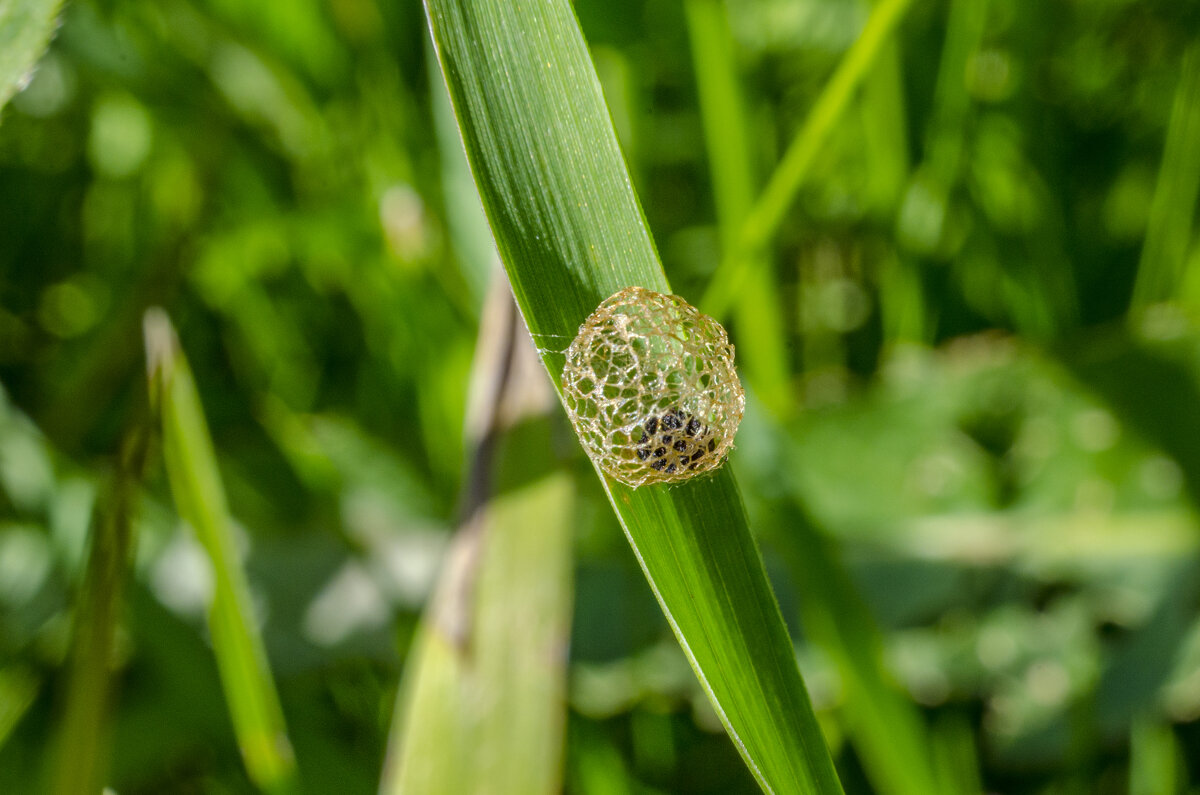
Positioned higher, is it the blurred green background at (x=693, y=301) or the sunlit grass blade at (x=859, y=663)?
the blurred green background at (x=693, y=301)

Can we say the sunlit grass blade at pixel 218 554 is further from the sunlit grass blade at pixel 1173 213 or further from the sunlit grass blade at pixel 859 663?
the sunlit grass blade at pixel 1173 213

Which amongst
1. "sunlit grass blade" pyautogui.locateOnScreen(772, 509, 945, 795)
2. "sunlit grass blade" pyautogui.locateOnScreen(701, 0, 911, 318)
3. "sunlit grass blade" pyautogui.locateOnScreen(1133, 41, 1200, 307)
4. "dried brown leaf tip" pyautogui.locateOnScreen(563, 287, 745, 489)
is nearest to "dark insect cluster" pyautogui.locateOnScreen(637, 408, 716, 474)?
"dried brown leaf tip" pyautogui.locateOnScreen(563, 287, 745, 489)

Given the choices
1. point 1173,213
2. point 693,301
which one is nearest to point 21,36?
point 693,301

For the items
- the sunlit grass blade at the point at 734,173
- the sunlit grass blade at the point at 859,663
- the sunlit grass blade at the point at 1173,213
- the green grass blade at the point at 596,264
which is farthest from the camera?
the sunlit grass blade at the point at 1173,213

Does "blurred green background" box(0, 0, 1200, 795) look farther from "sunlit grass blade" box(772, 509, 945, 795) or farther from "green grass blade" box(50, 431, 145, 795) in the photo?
"green grass blade" box(50, 431, 145, 795)

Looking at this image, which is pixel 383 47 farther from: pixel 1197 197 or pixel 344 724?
pixel 1197 197

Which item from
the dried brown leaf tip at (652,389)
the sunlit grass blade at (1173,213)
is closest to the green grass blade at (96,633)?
the dried brown leaf tip at (652,389)

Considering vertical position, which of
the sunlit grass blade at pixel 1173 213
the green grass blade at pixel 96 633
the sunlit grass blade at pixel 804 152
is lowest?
the green grass blade at pixel 96 633

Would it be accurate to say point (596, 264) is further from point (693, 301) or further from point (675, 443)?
point (693, 301)
